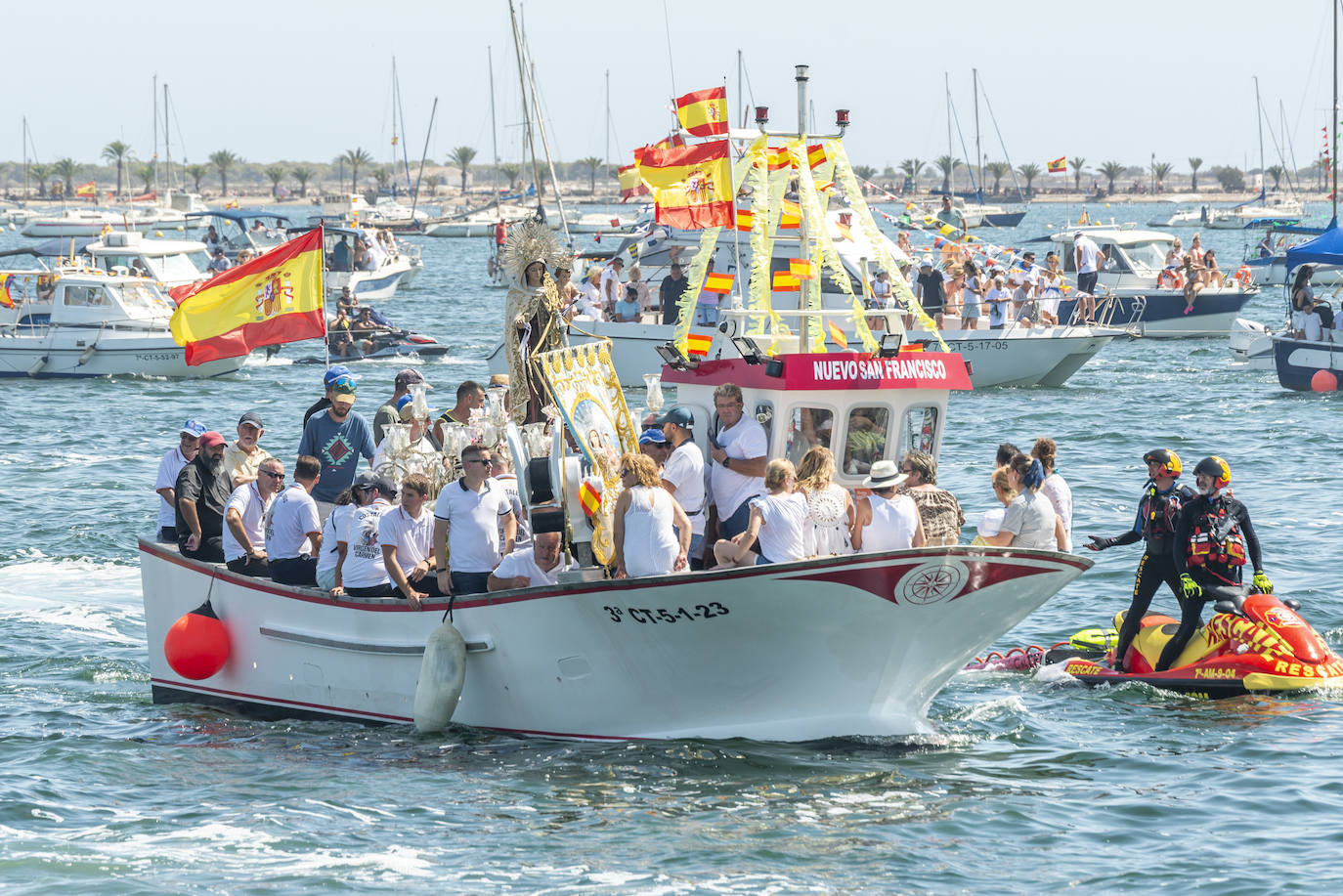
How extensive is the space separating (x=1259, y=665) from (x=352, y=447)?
7.79 meters

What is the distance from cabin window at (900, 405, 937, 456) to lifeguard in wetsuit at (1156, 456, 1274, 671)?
2.09 meters

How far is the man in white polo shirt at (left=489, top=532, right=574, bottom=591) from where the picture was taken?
12.3m

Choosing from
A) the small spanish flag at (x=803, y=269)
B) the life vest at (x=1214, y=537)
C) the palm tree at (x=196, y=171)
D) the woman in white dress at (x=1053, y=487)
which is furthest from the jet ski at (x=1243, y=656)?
the palm tree at (x=196, y=171)

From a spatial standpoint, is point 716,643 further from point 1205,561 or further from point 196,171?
point 196,171

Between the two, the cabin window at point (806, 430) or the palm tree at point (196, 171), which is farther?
the palm tree at point (196, 171)

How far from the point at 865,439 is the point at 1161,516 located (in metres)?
2.58

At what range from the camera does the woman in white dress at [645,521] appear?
11570 millimetres

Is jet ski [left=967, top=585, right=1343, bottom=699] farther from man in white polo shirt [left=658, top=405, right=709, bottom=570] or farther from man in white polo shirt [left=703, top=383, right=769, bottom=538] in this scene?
man in white polo shirt [left=658, top=405, right=709, bottom=570]

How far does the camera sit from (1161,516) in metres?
13.6

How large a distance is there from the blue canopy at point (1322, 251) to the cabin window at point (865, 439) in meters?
23.2

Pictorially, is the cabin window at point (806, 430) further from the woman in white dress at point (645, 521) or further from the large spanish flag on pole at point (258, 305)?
the large spanish flag on pole at point (258, 305)

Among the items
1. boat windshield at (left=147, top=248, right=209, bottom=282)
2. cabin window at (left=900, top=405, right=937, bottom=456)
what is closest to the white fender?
cabin window at (left=900, top=405, right=937, bottom=456)

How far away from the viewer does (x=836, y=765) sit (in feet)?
39.5

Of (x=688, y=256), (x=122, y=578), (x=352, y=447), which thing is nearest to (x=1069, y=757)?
(x=352, y=447)
